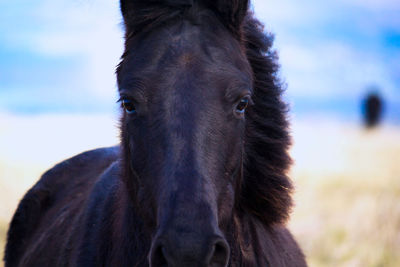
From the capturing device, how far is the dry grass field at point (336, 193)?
697 cm

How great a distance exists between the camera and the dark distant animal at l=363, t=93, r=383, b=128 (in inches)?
1368

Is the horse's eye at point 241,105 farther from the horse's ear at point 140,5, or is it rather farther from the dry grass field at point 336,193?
the dry grass field at point 336,193

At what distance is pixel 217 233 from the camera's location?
2.07 m

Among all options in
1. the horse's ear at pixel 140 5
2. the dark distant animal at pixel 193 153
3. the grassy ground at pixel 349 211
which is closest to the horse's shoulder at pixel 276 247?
the dark distant animal at pixel 193 153

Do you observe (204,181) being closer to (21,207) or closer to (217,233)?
(217,233)

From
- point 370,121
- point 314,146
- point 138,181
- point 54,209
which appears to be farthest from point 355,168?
point 370,121

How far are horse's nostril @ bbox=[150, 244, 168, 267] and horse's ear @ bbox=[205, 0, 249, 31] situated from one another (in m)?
1.46

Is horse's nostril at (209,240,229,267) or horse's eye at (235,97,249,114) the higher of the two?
horse's eye at (235,97,249,114)

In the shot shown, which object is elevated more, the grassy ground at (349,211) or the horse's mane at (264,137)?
the horse's mane at (264,137)

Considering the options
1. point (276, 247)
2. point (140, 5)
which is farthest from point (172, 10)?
point (276, 247)

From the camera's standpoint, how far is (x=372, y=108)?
115 ft

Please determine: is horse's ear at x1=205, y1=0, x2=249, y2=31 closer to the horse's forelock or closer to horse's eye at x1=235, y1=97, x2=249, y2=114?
the horse's forelock

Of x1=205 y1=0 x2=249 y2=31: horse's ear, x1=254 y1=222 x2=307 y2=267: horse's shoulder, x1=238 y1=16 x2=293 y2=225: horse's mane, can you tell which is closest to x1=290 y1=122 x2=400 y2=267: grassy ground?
x1=254 y1=222 x2=307 y2=267: horse's shoulder

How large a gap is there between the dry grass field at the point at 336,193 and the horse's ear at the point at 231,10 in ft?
3.23
